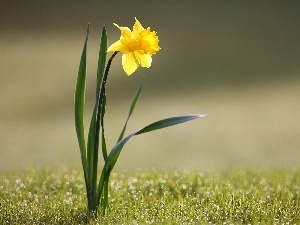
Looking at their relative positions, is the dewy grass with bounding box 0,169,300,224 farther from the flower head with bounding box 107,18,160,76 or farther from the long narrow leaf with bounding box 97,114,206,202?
the flower head with bounding box 107,18,160,76

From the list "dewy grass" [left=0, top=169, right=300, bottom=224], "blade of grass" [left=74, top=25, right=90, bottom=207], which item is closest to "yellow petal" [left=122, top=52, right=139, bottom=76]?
"blade of grass" [left=74, top=25, right=90, bottom=207]

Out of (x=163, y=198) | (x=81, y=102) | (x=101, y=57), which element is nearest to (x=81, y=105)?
(x=81, y=102)

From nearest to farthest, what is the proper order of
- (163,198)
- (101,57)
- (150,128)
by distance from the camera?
(150,128) < (101,57) < (163,198)

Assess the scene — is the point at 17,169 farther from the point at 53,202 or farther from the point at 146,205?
the point at 146,205

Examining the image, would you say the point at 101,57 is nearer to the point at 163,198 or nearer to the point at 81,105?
the point at 81,105

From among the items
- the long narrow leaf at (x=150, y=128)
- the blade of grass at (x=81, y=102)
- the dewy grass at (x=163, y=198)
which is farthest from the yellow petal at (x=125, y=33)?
the dewy grass at (x=163, y=198)

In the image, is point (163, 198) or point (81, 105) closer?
point (81, 105)
